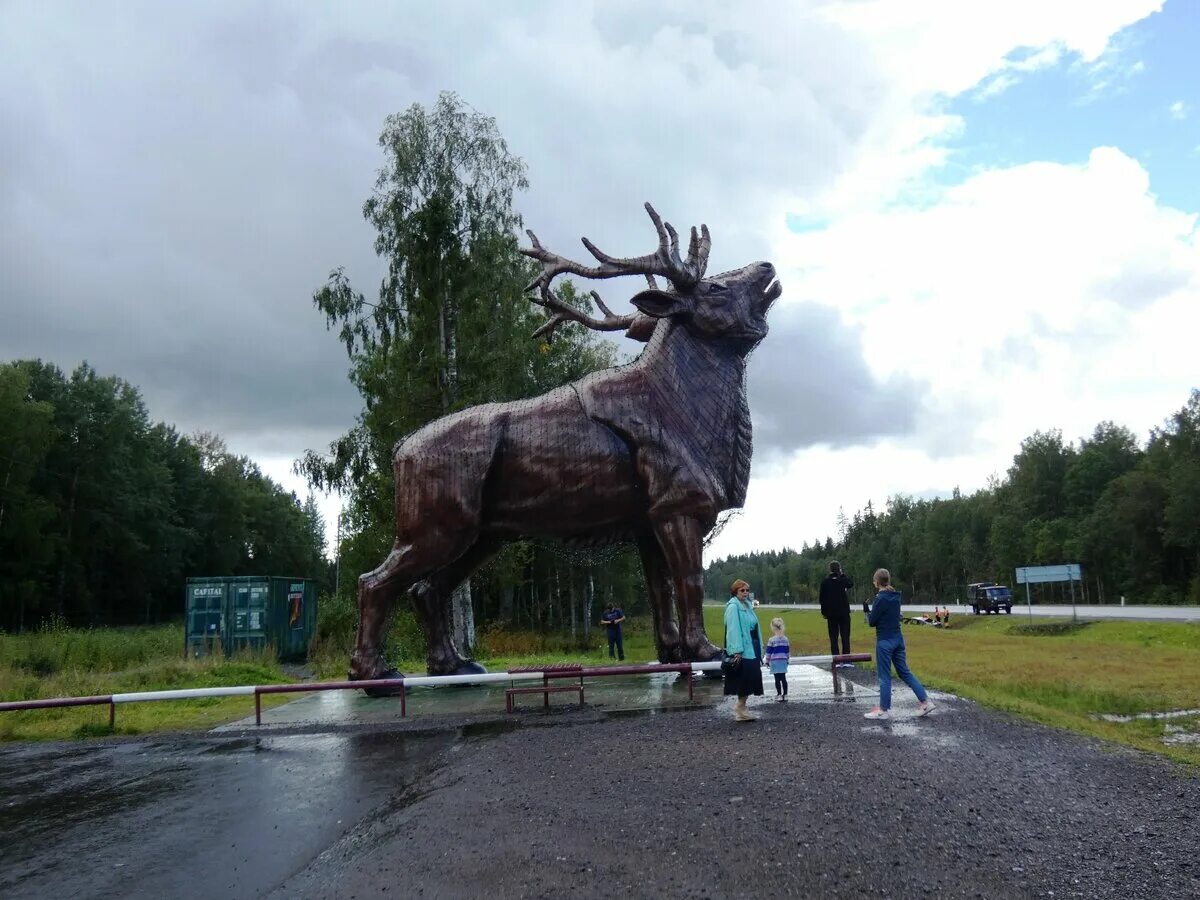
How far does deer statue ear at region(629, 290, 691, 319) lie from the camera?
9.52m

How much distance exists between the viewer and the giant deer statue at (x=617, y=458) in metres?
9.29

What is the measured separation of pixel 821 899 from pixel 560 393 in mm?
6819

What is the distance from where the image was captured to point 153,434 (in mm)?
60438

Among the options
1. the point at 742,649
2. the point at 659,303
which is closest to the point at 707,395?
the point at 659,303

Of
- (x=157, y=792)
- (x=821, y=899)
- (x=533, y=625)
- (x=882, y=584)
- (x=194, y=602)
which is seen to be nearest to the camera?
(x=821, y=899)

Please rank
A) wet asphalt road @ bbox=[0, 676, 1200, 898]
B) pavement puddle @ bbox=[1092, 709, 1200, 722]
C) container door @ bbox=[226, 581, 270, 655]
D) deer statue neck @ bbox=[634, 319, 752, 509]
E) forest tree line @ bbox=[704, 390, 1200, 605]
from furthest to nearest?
1. forest tree line @ bbox=[704, 390, 1200, 605]
2. container door @ bbox=[226, 581, 270, 655]
3. pavement puddle @ bbox=[1092, 709, 1200, 722]
4. deer statue neck @ bbox=[634, 319, 752, 509]
5. wet asphalt road @ bbox=[0, 676, 1200, 898]

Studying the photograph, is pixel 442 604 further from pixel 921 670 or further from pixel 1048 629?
pixel 1048 629

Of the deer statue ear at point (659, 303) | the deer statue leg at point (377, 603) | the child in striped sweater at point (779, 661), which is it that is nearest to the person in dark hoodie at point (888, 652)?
the child in striped sweater at point (779, 661)

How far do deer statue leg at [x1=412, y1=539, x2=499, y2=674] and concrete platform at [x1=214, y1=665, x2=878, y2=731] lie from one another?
0.36 meters

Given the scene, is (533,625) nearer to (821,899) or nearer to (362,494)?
(362,494)

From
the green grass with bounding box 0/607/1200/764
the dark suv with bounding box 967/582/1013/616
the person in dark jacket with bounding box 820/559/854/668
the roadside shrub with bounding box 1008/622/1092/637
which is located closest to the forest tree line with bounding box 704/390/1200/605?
the dark suv with bounding box 967/582/1013/616

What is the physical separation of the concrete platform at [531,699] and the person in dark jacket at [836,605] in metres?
0.67

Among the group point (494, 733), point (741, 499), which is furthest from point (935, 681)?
point (494, 733)

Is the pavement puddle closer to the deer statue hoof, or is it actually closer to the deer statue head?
the deer statue head
